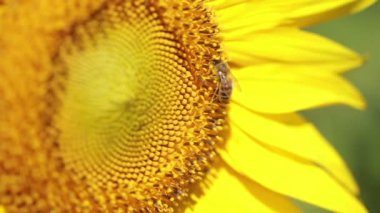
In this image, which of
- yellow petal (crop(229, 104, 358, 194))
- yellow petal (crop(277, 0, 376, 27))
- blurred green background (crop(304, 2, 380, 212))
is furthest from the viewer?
blurred green background (crop(304, 2, 380, 212))

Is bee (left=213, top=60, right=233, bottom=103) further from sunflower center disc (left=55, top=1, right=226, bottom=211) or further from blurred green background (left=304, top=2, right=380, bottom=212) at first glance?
blurred green background (left=304, top=2, right=380, bottom=212)

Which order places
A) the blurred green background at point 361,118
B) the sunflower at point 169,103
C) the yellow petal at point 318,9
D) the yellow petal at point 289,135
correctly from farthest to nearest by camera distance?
the blurred green background at point 361,118, the yellow petal at point 289,135, the yellow petal at point 318,9, the sunflower at point 169,103

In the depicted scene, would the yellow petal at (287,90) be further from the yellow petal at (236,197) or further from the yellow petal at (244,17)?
the yellow petal at (236,197)

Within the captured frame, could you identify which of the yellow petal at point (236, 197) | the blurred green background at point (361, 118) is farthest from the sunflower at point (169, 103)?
the blurred green background at point (361, 118)

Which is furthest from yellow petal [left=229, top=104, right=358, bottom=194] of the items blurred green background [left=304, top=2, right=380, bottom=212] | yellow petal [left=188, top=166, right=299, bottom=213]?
blurred green background [left=304, top=2, right=380, bottom=212]

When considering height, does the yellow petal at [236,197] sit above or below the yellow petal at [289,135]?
below

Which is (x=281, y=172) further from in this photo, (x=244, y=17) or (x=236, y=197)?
(x=244, y=17)
